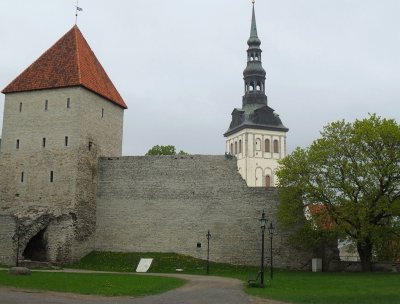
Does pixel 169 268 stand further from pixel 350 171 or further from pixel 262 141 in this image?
pixel 262 141

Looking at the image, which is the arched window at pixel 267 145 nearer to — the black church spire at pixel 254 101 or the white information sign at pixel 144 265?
the black church spire at pixel 254 101

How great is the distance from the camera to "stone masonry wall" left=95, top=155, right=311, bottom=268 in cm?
3250

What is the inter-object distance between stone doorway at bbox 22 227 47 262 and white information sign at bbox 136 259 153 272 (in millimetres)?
5567

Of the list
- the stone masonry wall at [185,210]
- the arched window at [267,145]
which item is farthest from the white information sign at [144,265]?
the arched window at [267,145]

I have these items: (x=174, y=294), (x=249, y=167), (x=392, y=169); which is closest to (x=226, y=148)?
(x=249, y=167)

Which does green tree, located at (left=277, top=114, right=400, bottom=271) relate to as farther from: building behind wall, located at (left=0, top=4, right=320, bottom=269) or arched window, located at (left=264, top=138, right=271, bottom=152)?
arched window, located at (left=264, top=138, right=271, bottom=152)

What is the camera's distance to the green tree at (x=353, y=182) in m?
28.6

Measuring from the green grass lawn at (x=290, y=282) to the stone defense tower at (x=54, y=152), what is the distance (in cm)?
220

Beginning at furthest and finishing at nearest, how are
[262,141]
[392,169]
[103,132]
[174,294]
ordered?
[262,141] < [103,132] < [392,169] < [174,294]

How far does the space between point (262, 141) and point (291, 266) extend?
4544cm

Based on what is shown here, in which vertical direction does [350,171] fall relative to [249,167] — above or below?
below

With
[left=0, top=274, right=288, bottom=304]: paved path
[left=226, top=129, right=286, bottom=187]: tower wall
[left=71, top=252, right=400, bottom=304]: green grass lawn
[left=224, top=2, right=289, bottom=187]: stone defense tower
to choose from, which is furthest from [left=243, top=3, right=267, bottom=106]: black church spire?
[left=0, top=274, right=288, bottom=304]: paved path

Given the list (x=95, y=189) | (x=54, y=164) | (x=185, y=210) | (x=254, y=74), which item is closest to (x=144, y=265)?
(x=185, y=210)

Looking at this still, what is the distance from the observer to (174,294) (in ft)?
56.5
